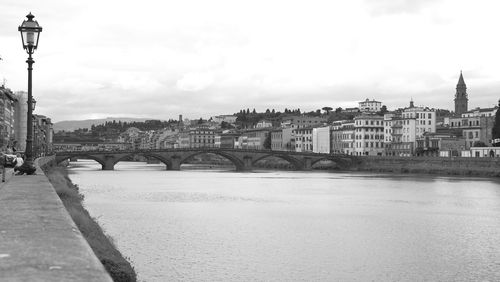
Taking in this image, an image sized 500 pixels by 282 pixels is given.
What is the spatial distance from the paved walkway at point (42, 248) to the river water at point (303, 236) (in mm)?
5715

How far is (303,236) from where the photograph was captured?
71.8 ft

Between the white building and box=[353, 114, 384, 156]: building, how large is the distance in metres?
11.4

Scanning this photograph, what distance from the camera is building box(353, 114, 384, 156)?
11362 cm

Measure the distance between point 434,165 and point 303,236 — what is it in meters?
61.5

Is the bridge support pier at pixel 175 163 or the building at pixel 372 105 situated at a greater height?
the building at pixel 372 105

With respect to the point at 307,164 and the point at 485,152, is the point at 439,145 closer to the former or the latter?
the point at 485,152

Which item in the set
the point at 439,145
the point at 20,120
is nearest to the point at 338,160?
the point at 439,145

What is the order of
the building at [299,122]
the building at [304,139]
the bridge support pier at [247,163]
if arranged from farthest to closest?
the building at [299,122] < the building at [304,139] < the bridge support pier at [247,163]

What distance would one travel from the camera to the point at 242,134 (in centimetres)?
16400

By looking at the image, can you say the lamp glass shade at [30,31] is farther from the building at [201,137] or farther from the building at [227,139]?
the building at [201,137]

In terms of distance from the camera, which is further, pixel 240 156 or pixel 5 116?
pixel 240 156

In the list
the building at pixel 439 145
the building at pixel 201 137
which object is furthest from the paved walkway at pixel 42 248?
the building at pixel 201 137

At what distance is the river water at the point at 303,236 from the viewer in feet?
52.0

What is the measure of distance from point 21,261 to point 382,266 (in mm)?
12593
